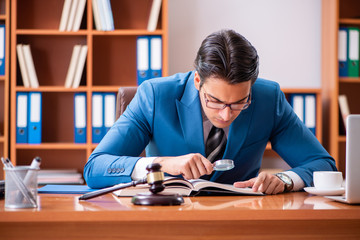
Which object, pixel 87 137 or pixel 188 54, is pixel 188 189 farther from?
pixel 188 54

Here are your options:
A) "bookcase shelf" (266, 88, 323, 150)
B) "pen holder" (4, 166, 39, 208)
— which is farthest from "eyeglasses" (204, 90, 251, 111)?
"bookcase shelf" (266, 88, 323, 150)

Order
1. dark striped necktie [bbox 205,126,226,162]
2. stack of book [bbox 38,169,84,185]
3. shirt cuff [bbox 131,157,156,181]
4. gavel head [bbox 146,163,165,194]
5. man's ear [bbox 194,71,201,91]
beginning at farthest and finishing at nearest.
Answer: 1. stack of book [bbox 38,169,84,185]
2. dark striped necktie [bbox 205,126,226,162]
3. man's ear [bbox 194,71,201,91]
4. shirt cuff [bbox 131,157,156,181]
5. gavel head [bbox 146,163,165,194]

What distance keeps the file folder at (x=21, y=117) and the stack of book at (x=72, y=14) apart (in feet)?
1.71

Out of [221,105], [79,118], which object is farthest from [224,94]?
[79,118]

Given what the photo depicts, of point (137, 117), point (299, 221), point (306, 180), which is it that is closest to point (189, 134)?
point (137, 117)

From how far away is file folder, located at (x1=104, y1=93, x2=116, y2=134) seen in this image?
3027 mm

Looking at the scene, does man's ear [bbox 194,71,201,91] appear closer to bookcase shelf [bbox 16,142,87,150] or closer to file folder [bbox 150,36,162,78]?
file folder [bbox 150,36,162,78]

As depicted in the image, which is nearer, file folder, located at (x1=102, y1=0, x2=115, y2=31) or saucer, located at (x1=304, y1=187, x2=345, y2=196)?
saucer, located at (x1=304, y1=187, x2=345, y2=196)

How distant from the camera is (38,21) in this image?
10.6ft

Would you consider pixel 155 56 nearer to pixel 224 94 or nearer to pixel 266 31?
pixel 266 31

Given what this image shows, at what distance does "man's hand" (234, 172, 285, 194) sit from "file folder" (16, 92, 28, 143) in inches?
80.6

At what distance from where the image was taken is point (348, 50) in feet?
10.6

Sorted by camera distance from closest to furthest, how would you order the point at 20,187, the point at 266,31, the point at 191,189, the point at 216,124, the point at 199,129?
the point at 20,187, the point at 191,189, the point at 216,124, the point at 199,129, the point at 266,31

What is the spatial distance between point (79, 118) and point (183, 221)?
2.14 metres
